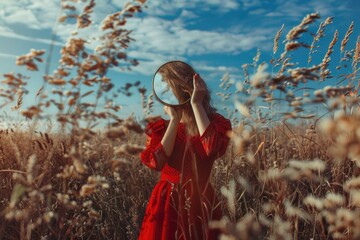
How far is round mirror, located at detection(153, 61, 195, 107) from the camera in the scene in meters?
2.20

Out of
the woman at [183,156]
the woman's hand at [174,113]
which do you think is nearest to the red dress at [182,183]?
the woman at [183,156]

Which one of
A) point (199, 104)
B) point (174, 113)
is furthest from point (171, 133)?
point (199, 104)

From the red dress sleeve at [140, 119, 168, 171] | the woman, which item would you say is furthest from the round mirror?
the red dress sleeve at [140, 119, 168, 171]

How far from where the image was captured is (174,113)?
2.34 m

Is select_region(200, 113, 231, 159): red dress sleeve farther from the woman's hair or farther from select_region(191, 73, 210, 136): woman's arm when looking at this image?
the woman's hair

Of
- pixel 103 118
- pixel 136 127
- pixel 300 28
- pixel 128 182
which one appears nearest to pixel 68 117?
pixel 103 118

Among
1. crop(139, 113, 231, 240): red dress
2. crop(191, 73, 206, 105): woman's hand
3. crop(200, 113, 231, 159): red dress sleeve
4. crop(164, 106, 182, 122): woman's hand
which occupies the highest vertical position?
crop(191, 73, 206, 105): woman's hand

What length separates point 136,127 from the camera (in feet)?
4.03

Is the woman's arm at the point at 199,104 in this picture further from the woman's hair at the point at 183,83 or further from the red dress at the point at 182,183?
the woman's hair at the point at 183,83

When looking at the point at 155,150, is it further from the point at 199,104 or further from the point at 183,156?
the point at 199,104

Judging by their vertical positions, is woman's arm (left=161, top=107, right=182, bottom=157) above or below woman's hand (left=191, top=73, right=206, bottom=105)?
below

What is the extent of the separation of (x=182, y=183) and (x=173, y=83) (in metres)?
0.54

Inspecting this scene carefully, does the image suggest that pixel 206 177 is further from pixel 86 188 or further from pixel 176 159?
pixel 86 188

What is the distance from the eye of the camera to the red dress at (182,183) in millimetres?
2207
